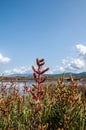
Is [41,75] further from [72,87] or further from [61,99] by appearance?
[61,99]

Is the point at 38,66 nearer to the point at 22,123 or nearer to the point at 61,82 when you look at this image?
the point at 61,82

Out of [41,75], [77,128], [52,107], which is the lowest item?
[77,128]

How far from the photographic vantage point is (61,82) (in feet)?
16.7

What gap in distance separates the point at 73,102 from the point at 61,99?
40 centimetres

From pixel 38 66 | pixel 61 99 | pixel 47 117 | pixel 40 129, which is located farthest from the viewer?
pixel 47 117

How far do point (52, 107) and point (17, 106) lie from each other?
0.75 meters

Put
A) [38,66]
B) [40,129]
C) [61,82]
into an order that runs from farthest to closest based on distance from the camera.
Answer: [61,82] < [40,129] < [38,66]

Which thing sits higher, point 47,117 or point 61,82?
point 61,82

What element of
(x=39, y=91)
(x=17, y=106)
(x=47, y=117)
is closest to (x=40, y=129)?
(x=39, y=91)

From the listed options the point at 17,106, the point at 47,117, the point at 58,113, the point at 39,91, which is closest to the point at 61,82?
the point at 58,113

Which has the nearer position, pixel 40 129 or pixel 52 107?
pixel 40 129

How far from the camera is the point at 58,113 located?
5.68 m

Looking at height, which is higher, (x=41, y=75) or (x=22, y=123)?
(x=41, y=75)

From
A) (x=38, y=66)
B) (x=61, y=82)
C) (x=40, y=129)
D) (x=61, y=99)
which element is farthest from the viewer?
(x=61, y=99)
